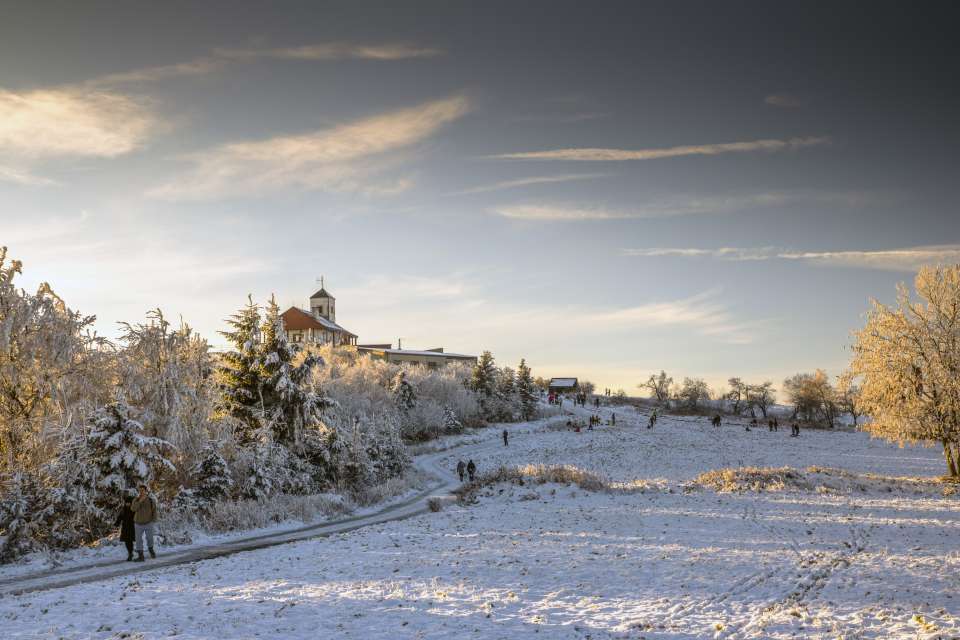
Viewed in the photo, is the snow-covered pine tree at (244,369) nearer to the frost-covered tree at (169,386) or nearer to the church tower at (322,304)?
the frost-covered tree at (169,386)

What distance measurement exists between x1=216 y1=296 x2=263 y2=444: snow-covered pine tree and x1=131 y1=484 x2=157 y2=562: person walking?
1193cm

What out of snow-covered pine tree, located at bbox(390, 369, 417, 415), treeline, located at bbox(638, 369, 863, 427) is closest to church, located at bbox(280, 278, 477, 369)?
snow-covered pine tree, located at bbox(390, 369, 417, 415)

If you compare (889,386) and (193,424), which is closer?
(193,424)

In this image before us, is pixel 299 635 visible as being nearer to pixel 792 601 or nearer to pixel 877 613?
pixel 792 601

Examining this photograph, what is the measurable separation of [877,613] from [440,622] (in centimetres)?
779

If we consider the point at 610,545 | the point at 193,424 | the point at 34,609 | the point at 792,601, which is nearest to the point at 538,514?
the point at 610,545

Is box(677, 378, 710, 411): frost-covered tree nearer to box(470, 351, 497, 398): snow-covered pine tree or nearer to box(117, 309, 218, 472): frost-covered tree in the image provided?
box(470, 351, 497, 398): snow-covered pine tree

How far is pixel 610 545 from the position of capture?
16188 mm

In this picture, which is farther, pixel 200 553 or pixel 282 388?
pixel 282 388

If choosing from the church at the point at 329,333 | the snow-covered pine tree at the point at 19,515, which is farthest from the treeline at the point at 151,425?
the church at the point at 329,333

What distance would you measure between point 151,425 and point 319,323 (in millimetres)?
68303

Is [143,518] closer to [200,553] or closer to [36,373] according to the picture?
[200,553]

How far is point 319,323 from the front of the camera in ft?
290

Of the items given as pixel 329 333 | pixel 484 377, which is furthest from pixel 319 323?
pixel 484 377
